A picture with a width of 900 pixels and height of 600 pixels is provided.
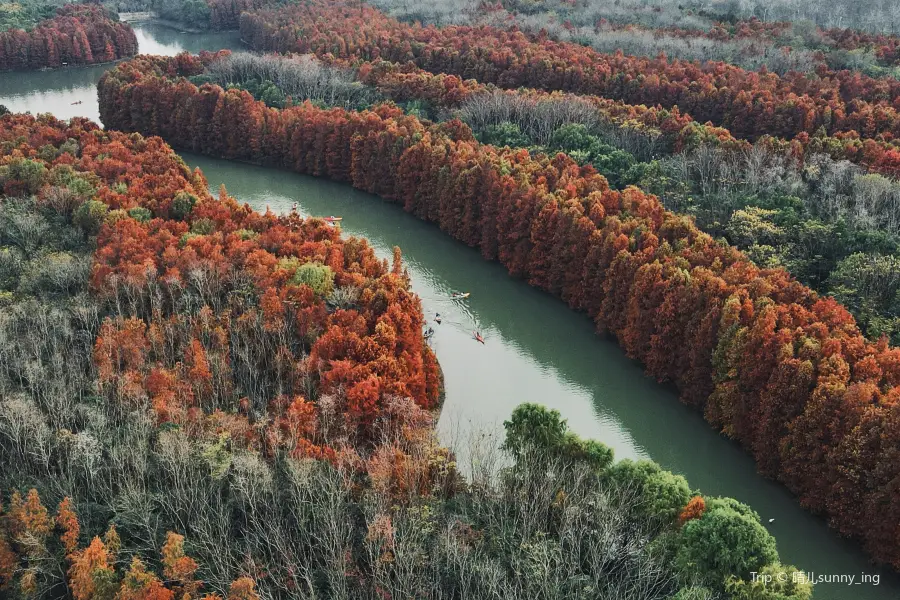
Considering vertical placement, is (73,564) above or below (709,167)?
below

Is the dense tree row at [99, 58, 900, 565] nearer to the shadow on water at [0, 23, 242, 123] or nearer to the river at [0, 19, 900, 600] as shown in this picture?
the river at [0, 19, 900, 600]

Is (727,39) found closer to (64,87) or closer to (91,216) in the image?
(91,216)

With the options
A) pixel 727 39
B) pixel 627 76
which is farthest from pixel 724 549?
pixel 727 39

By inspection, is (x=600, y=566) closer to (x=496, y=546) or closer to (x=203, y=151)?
(x=496, y=546)

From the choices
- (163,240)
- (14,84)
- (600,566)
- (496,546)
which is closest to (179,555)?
(496,546)

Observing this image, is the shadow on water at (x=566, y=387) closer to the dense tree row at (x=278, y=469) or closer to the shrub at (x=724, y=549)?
the dense tree row at (x=278, y=469)
